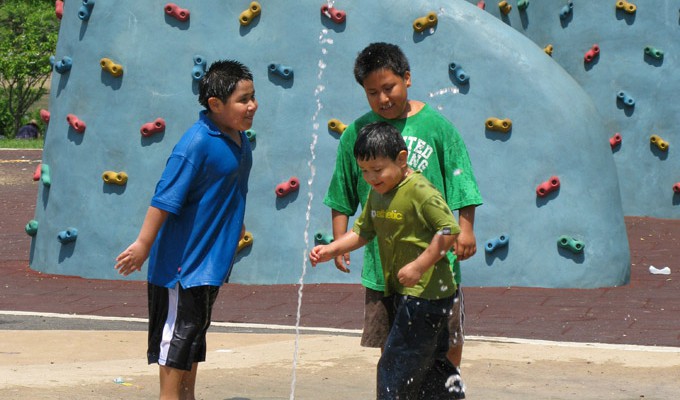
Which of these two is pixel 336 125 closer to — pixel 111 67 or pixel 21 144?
pixel 111 67

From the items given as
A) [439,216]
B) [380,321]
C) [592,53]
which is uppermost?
[592,53]

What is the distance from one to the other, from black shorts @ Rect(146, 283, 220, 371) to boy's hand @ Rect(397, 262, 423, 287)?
0.96 meters

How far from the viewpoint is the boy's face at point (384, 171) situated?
16.5 ft

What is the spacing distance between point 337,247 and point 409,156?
19.7 inches

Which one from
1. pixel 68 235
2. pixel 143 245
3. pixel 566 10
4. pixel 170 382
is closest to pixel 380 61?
pixel 143 245

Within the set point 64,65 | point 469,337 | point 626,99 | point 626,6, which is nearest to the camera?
point 469,337

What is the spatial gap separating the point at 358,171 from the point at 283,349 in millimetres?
2122

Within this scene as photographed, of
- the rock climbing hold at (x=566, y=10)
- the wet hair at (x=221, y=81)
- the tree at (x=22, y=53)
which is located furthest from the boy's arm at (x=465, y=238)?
the tree at (x=22, y=53)

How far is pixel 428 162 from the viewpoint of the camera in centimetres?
536

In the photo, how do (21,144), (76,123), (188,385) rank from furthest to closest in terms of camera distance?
(21,144), (76,123), (188,385)

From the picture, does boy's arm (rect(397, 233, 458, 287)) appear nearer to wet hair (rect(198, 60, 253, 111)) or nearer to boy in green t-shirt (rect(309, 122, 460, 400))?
boy in green t-shirt (rect(309, 122, 460, 400))

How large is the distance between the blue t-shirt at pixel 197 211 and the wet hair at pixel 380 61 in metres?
0.67

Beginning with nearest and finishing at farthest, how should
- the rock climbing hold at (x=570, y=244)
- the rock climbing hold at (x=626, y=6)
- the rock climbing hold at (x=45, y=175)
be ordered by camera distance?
the rock climbing hold at (x=570, y=244) < the rock climbing hold at (x=45, y=175) < the rock climbing hold at (x=626, y=6)

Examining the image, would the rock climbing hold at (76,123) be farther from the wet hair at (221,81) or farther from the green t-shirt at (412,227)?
the green t-shirt at (412,227)
